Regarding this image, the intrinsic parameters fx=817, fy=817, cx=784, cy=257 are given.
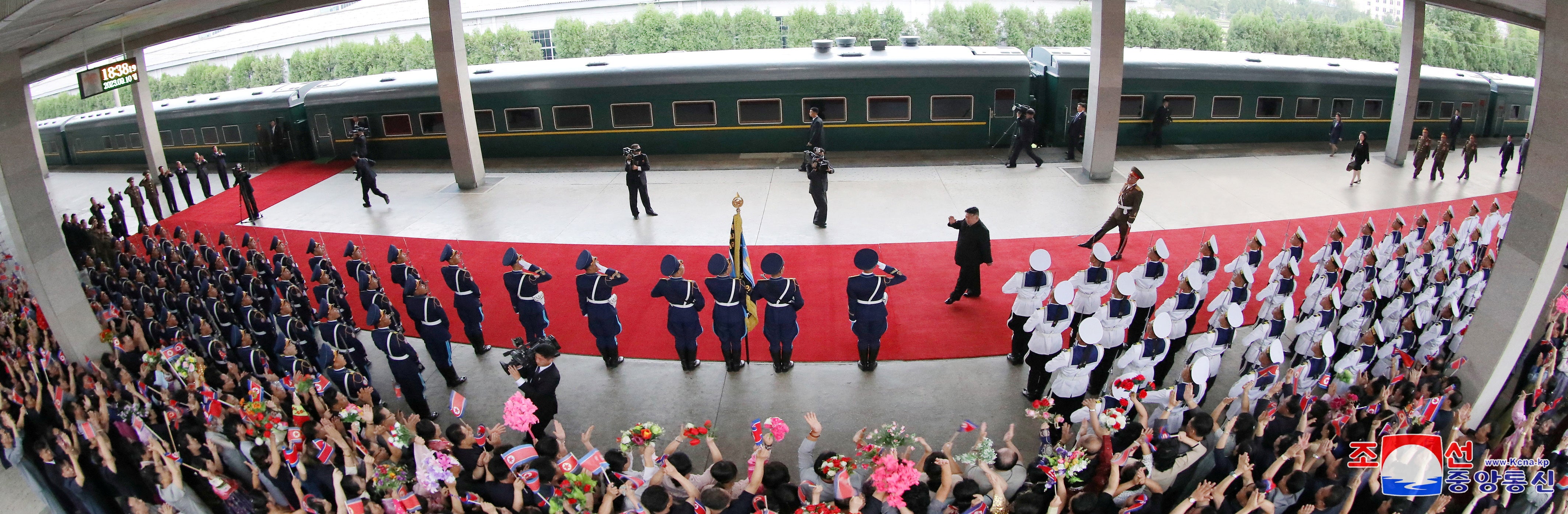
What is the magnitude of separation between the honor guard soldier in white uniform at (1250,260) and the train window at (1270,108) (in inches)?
454

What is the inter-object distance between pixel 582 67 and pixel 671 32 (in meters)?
24.9

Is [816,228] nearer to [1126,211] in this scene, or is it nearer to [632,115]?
[1126,211]

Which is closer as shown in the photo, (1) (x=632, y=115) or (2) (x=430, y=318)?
(2) (x=430, y=318)

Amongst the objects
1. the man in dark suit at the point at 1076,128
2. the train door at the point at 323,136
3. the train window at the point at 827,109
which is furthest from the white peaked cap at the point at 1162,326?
the train door at the point at 323,136

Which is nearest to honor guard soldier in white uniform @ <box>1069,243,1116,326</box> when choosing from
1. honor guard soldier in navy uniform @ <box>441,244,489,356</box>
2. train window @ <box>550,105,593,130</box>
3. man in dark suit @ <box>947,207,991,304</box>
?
man in dark suit @ <box>947,207,991,304</box>

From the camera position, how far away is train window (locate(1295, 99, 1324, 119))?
18.9 metres

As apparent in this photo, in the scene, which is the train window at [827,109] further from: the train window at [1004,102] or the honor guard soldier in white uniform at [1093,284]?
the honor guard soldier in white uniform at [1093,284]

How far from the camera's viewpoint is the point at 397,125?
19.8 metres

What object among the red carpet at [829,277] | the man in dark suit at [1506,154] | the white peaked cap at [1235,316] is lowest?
the red carpet at [829,277]

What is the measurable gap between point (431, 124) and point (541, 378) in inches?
577

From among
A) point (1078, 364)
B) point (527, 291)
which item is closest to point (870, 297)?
point (1078, 364)

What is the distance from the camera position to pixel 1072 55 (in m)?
18.4

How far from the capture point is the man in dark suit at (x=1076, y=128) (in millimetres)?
17031

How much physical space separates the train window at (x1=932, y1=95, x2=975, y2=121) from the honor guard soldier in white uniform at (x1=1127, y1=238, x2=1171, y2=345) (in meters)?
9.71
